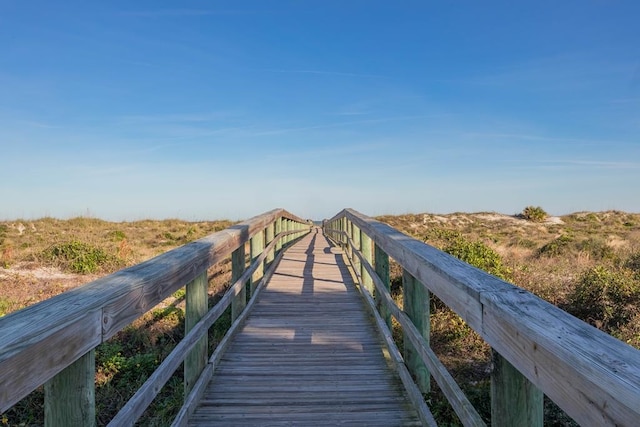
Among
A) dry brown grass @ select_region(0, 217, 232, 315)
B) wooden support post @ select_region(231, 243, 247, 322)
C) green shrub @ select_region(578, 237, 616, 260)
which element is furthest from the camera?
green shrub @ select_region(578, 237, 616, 260)

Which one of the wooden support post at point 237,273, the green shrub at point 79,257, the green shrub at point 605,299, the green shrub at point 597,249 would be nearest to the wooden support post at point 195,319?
the wooden support post at point 237,273

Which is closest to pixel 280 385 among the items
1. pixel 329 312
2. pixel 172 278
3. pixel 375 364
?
pixel 375 364

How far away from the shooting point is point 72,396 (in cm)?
148

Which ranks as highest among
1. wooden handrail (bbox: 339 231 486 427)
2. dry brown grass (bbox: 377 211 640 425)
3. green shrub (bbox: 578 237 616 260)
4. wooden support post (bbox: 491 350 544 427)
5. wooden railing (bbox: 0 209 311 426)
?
wooden railing (bbox: 0 209 311 426)

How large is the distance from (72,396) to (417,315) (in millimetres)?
2121

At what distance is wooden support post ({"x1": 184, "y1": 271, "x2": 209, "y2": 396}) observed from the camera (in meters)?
2.94

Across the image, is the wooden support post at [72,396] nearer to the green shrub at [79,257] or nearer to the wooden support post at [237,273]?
the wooden support post at [237,273]

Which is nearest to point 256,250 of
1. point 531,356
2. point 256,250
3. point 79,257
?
point 256,250

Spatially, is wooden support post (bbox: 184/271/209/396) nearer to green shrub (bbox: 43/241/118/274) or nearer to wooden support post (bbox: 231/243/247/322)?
wooden support post (bbox: 231/243/247/322)

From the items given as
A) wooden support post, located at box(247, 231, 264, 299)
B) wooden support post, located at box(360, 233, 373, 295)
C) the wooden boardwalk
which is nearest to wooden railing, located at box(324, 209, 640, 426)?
the wooden boardwalk

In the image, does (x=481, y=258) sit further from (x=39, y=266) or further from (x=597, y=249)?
(x=39, y=266)

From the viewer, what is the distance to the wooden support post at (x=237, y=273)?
15.1 feet

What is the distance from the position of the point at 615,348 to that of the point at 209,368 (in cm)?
277

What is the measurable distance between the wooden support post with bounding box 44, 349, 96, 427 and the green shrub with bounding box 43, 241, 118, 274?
10.2m
